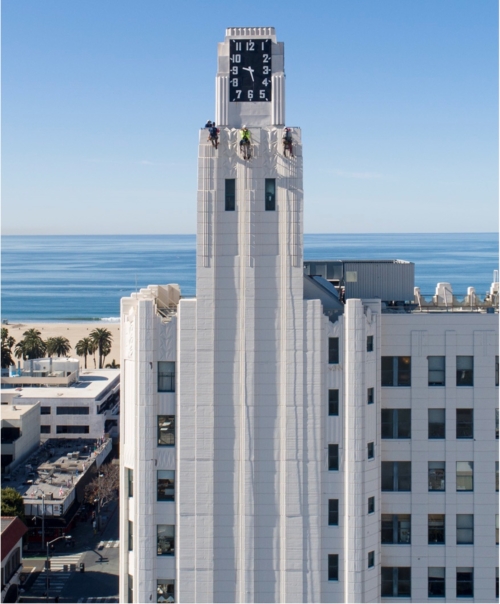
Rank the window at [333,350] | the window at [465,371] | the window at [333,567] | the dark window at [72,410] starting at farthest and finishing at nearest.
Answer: the dark window at [72,410]
the window at [465,371]
the window at [333,350]
the window at [333,567]

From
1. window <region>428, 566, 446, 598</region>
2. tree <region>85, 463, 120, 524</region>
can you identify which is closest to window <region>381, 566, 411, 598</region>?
window <region>428, 566, 446, 598</region>

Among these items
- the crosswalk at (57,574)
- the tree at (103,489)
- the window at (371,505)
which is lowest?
the crosswalk at (57,574)

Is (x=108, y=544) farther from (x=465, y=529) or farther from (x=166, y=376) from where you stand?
(x=465, y=529)

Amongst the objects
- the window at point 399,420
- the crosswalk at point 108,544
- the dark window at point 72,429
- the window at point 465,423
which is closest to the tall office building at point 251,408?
the window at point 399,420

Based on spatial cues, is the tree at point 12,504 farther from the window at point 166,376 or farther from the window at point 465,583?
the window at point 465,583

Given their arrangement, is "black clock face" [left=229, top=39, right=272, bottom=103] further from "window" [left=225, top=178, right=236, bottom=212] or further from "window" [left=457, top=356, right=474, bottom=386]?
"window" [left=457, top=356, right=474, bottom=386]

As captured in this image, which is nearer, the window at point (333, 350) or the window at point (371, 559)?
the window at point (333, 350)
